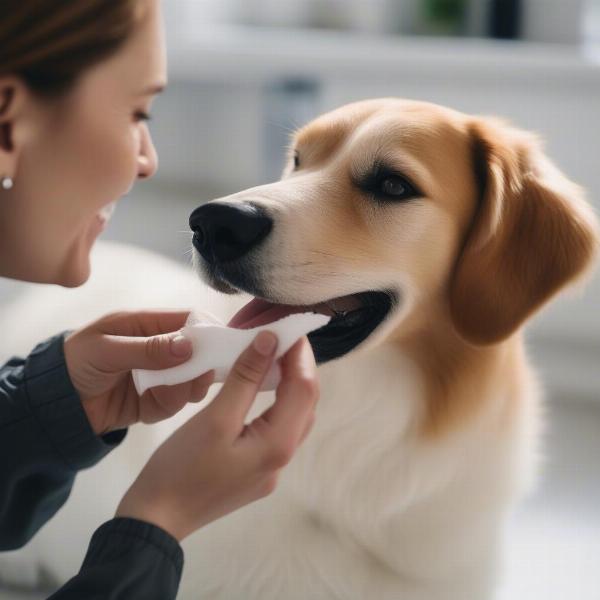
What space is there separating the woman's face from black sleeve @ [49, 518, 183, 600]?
297 millimetres

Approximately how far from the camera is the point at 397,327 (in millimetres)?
1114

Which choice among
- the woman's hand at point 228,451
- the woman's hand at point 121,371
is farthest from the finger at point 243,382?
the woman's hand at point 121,371

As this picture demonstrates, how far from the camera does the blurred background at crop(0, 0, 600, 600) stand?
2164mm

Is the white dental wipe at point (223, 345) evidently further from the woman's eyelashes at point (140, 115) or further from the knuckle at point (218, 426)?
the woman's eyelashes at point (140, 115)

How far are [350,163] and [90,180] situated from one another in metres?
0.36

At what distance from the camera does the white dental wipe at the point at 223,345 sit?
860mm

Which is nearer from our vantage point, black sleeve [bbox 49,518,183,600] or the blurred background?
black sleeve [bbox 49,518,183,600]

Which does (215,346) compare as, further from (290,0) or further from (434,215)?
(290,0)

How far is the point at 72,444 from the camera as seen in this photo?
41.2 inches

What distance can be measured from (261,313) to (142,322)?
14 centimetres

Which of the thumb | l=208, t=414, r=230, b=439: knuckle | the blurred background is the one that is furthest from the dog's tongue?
the blurred background

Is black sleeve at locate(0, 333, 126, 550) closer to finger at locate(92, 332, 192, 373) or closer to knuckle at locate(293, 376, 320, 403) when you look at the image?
finger at locate(92, 332, 192, 373)

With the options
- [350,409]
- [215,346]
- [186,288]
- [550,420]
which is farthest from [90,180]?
[550,420]

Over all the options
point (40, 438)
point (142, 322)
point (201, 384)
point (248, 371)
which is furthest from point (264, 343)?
point (40, 438)
